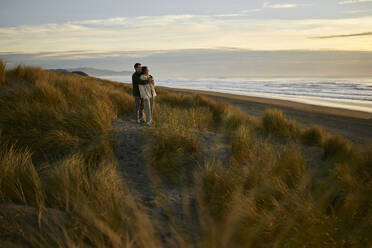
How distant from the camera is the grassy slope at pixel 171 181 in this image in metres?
2.77

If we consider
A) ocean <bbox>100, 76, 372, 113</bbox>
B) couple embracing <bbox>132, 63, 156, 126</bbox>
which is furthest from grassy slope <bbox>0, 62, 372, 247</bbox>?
ocean <bbox>100, 76, 372, 113</bbox>

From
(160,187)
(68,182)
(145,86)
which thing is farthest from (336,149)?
(68,182)

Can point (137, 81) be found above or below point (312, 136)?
above

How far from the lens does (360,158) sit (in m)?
5.24

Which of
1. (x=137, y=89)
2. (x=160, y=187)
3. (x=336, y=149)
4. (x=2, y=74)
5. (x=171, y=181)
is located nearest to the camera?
(x=160, y=187)

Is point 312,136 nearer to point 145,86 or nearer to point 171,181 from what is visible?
point 145,86

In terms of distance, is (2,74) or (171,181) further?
(2,74)

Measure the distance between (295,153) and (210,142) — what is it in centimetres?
204

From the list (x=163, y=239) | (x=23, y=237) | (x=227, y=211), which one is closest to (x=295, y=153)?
(x=227, y=211)

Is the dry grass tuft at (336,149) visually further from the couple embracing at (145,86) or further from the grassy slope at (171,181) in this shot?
the couple embracing at (145,86)

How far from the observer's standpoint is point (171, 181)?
193 inches

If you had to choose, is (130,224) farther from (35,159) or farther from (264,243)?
(35,159)

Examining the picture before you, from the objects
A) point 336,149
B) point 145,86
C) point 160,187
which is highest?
point 145,86

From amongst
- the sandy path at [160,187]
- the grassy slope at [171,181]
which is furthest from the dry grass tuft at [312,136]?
the sandy path at [160,187]
